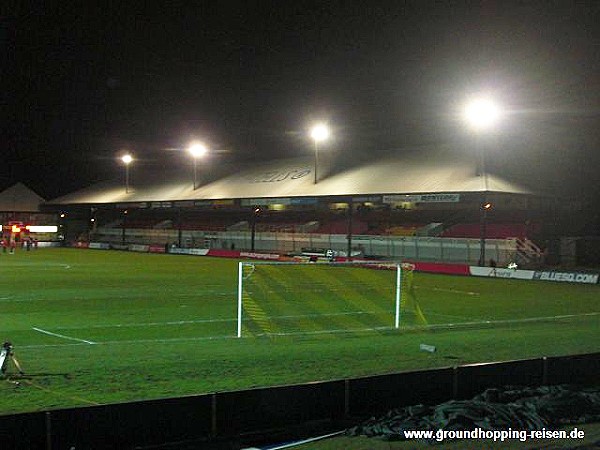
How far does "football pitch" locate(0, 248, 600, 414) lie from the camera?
1043 centimetres

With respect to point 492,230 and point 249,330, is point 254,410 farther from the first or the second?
point 492,230

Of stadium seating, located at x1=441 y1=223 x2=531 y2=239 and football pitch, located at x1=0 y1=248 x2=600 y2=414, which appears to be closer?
football pitch, located at x1=0 y1=248 x2=600 y2=414

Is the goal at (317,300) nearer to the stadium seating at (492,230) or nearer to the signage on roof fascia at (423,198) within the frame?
the signage on roof fascia at (423,198)

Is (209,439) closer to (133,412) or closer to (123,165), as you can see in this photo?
(133,412)

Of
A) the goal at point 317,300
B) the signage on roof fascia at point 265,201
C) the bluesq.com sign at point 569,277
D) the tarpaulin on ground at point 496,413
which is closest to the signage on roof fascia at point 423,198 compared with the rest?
the goal at point 317,300

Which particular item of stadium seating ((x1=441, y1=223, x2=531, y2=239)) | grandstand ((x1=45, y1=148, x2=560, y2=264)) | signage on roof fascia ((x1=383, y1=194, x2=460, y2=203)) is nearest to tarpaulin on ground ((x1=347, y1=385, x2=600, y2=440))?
grandstand ((x1=45, y1=148, x2=560, y2=264))

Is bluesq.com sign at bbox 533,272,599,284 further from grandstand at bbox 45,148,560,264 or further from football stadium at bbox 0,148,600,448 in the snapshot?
grandstand at bbox 45,148,560,264

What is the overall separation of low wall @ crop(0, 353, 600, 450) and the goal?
6910 millimetres

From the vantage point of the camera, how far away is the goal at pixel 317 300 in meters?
17.7

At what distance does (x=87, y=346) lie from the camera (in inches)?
551

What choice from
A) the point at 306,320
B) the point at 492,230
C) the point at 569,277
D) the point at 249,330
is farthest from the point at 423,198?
the point at 249,330

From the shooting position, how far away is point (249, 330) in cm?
1748

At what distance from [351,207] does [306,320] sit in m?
29.7

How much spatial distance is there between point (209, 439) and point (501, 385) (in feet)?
13.4
